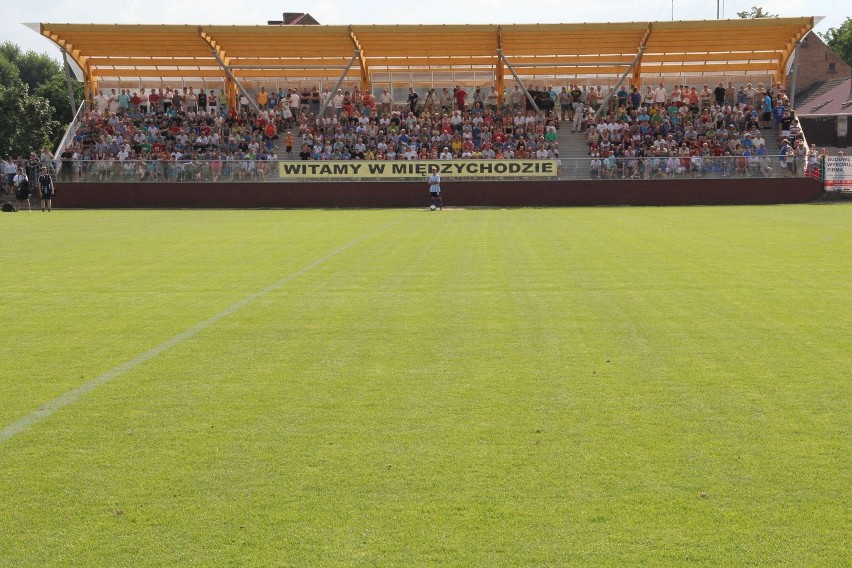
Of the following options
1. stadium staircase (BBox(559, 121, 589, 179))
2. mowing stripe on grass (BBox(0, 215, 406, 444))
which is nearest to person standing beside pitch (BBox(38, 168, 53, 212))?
stadium staircase (BBox(559, 121, 589, 179))

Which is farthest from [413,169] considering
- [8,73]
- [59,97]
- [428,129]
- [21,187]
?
[8,73]

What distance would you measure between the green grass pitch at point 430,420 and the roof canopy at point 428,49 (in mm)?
29940

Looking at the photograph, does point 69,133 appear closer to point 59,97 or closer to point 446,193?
point 446,193

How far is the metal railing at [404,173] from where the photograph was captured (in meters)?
35.9

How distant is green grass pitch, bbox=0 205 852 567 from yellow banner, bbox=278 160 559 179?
2475 cm

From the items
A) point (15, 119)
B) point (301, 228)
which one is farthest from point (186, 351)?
point (15, 119)

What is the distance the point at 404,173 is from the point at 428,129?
12.1ft

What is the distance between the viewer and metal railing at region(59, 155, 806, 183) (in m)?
35.9

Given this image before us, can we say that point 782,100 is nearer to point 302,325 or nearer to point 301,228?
point 301,228

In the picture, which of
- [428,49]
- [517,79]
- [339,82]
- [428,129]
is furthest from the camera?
[428,49]

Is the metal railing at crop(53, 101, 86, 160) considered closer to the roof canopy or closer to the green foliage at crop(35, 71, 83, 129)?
the roof canopy

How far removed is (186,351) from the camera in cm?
763

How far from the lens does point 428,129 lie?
40031mm

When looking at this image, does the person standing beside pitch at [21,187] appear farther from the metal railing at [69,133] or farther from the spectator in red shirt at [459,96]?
the spectator in red shirt at [459,96]
